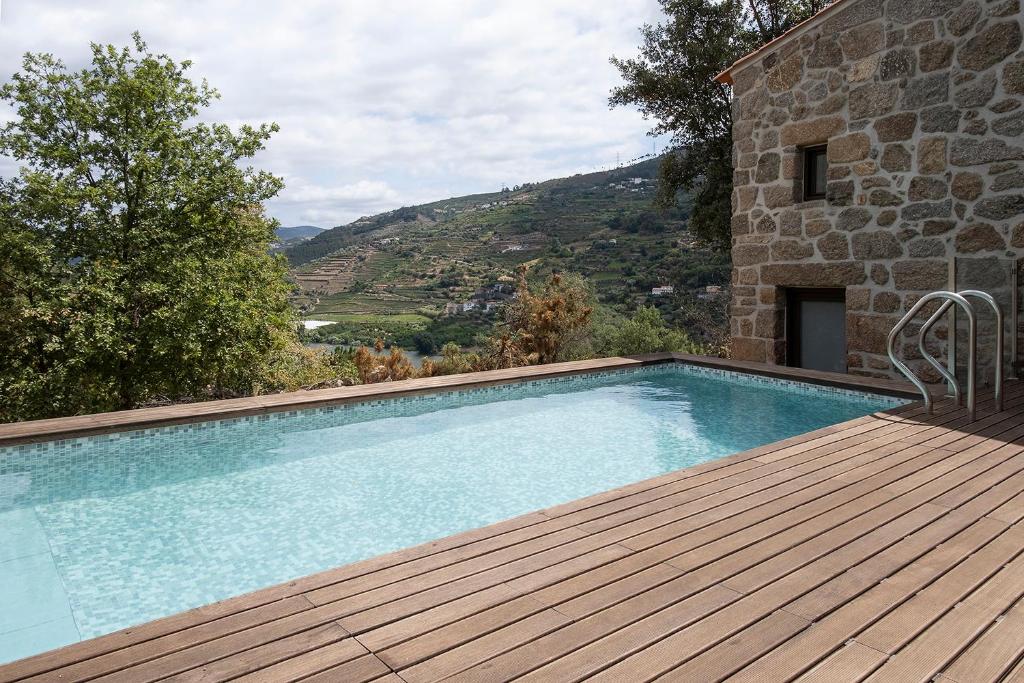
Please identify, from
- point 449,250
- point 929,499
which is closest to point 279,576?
point 929,499

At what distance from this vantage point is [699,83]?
1044cm

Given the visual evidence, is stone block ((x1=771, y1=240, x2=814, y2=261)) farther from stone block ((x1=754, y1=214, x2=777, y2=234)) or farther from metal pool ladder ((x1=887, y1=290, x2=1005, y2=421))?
metal pool ladder ((x1=887, y1=290, x2=1005, y2=421))

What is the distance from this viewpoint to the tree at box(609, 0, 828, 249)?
33.5ft

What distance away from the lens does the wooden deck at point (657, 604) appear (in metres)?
1.54

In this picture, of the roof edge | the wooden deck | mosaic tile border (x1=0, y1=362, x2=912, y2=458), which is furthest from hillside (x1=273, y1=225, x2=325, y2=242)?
the wooden deck

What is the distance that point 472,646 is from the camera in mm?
1627

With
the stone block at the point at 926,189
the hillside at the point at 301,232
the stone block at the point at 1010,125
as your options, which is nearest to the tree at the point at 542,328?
the stone block at the point at 926,189

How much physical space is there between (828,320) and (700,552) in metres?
5.65

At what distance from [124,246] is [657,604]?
7.31m

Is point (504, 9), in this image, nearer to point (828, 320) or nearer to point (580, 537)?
point (828, 320)

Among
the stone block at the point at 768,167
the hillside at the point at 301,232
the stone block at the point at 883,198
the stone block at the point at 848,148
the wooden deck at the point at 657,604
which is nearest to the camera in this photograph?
the wooden deck at the point at 657,604

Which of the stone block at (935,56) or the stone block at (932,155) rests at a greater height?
the stone block at (935,56)

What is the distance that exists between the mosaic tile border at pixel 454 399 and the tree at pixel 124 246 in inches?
80.9

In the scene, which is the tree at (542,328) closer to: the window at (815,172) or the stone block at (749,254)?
the stone block at (749,254)
